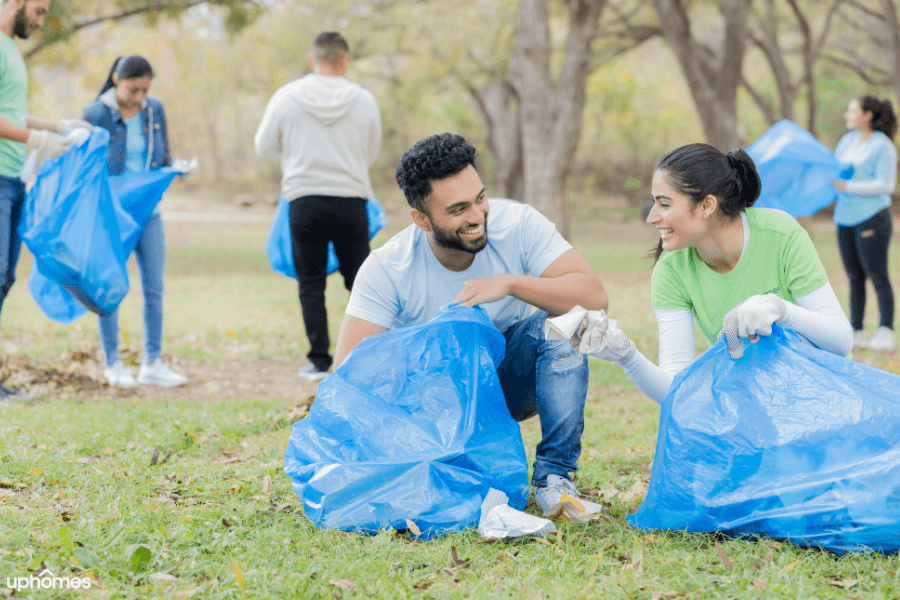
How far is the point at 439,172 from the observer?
2549 millimetres

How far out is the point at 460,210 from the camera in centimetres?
→ 257

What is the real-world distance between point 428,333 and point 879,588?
4.37 ft

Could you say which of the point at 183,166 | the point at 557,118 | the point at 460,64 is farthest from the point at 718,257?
the point at 460,64

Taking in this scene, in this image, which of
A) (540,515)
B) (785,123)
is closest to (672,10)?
(785,123)

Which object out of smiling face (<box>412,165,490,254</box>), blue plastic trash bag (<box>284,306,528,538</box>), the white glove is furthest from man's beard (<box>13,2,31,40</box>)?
blue plastic trash bag (<box>284,306,528,538</box>)

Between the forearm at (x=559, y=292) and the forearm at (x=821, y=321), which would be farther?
the forearm at (x=559, y=292)

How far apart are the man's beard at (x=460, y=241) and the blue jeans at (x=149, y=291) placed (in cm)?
256

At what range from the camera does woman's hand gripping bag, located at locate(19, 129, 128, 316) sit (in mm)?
4043

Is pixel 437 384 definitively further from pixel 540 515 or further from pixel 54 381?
pixel 54 381

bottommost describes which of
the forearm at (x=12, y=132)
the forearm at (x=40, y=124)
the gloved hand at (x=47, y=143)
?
the gloved hand at (x=47, y=143)

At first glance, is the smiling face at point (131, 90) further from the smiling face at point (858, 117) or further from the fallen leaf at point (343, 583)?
the smiling face at point (858, 117)

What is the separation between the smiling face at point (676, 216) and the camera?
8.02 feet

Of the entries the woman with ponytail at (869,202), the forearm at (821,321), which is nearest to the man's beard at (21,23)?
the forearm at (821,321)

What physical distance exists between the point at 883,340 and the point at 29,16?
5680 millimetres
